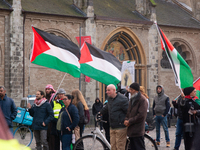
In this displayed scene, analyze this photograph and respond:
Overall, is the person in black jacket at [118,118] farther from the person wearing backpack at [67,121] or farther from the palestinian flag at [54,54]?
the palestinian flag at [54,54]

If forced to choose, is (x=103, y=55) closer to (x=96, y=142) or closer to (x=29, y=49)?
(x=96, y=142)

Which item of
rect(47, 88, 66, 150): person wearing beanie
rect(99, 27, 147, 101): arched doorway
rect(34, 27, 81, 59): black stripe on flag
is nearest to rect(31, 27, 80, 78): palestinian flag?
rect(34, 27, 81, 59): black stripe on flag

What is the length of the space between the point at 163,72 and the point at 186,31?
4.00 m

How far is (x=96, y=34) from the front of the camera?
2195 centimetres

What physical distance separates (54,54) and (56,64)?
25 centimetres

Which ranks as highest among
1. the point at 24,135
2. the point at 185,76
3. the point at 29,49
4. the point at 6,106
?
the point at 29,49

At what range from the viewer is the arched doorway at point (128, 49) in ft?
77.5

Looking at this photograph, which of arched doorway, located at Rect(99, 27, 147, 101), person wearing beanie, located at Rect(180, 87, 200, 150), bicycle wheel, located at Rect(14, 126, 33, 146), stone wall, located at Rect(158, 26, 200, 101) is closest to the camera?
person wearing beanie, located at Rect(180, 87, 200, 150)

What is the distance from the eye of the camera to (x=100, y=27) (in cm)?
2214

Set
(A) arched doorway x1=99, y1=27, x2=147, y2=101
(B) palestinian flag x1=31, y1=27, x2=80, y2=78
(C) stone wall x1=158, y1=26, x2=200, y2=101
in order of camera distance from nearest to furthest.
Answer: (B) palestinian flag x1=31, y1=27, x2=80, y2=78 < (A) arched doorway x1=99, y1=27, x2=147, y2=101 < (C) stone wall x1=158, y1=26, x2=200, y2=101

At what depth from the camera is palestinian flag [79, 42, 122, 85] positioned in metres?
8.87

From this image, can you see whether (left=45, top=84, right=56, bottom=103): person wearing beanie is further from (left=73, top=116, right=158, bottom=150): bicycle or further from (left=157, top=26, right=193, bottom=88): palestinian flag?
(left=157, top=26, right=193, bottom=88): palestinian flag

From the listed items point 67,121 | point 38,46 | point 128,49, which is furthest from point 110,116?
point 128,49

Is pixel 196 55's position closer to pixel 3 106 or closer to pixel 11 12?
pixel 11 12
